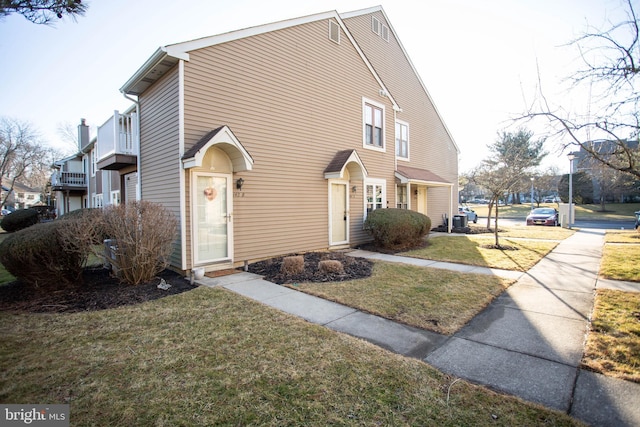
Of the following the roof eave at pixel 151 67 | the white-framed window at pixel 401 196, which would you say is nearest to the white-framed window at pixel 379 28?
the white-framed window at pixel 401 196

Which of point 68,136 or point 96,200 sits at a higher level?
point 68,136

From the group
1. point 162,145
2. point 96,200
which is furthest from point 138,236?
point 96,200

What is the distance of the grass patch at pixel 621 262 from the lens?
6902 millimetres

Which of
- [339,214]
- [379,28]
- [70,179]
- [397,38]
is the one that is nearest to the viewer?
[339,214]

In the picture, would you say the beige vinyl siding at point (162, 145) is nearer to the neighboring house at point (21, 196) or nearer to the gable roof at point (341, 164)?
the gable roof at point (341, 164)

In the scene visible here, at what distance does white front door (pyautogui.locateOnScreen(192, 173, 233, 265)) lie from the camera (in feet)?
24.5

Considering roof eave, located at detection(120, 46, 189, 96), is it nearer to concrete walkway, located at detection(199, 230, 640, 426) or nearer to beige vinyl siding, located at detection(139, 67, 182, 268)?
beige vinyl siding, located at detection(139, 67, 182, 268)

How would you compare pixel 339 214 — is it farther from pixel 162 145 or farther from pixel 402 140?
pixel 402 140

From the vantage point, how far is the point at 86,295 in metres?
6.00

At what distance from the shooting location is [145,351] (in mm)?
3658

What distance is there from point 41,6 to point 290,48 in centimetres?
→ 670

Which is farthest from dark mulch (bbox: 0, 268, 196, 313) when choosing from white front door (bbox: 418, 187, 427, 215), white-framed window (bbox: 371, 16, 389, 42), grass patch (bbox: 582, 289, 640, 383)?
white-framed window (bbox: 371, 16, 389, 42)

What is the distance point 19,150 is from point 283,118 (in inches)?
1488

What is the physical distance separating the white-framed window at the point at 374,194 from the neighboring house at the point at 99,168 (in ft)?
27.4
